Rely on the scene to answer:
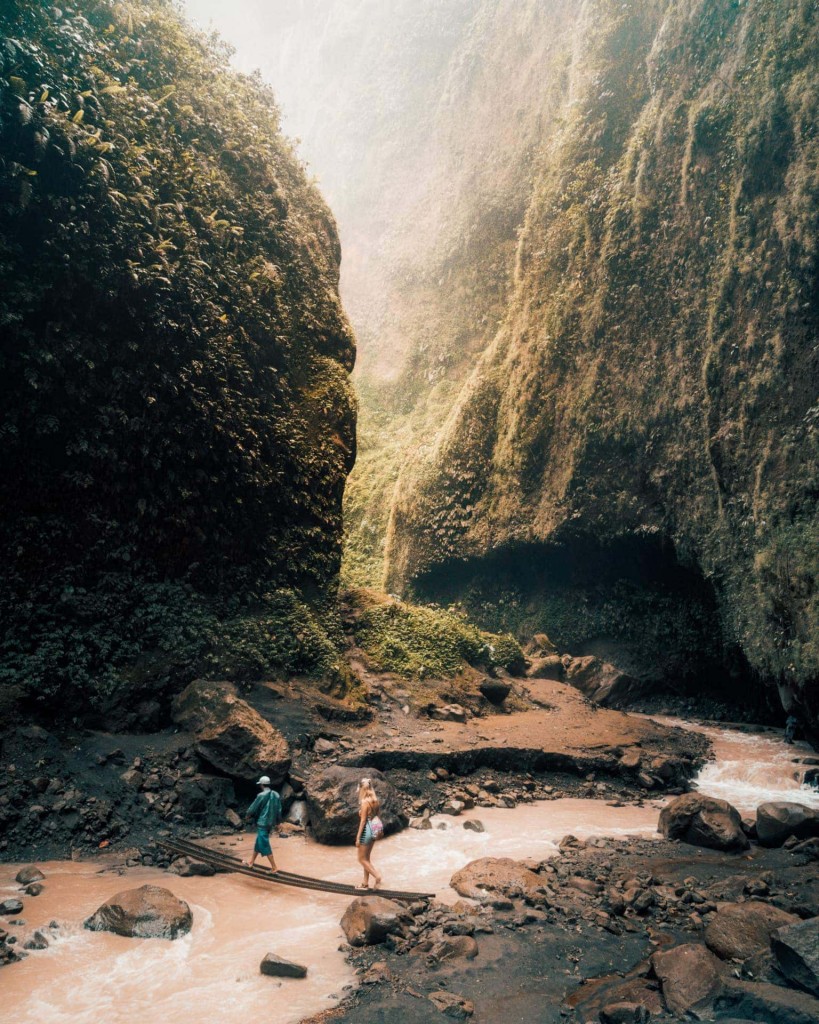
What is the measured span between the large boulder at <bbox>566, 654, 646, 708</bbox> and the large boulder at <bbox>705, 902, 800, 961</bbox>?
14087mm

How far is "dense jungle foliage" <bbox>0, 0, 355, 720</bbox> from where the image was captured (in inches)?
444

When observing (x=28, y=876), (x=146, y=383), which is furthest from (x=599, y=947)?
(x=146, y=383)

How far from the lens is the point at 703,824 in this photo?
425 inches

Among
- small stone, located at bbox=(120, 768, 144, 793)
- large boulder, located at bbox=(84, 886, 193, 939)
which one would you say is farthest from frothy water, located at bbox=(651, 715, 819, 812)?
small stone, located at bbox=(120, 768, 144, 793)

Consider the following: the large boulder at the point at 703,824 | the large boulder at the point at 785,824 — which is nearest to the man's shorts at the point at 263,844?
the large boulder at the point at 703,824

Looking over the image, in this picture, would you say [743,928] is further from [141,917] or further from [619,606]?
[619,606]

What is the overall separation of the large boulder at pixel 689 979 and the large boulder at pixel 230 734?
6225mm

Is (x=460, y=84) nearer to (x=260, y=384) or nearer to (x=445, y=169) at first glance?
(x=445, y=169)

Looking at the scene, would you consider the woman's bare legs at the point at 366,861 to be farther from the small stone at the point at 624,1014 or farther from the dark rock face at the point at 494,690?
the dark rock face at the point at 494,690

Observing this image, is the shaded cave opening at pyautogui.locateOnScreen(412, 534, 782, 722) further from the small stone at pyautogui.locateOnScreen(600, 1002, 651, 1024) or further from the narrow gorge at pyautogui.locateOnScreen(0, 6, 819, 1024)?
the small stone at pyautogui.locateOnScreen(600, 1002, 651, 1024)

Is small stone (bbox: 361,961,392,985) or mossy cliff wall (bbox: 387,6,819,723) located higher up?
mossy cliff wall (bbox: 387,6,819,723)

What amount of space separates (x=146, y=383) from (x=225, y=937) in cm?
933

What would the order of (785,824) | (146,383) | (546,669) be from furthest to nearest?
(546,669) → (146,383) → (785,824)

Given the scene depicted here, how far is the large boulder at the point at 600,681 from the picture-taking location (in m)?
21.5
